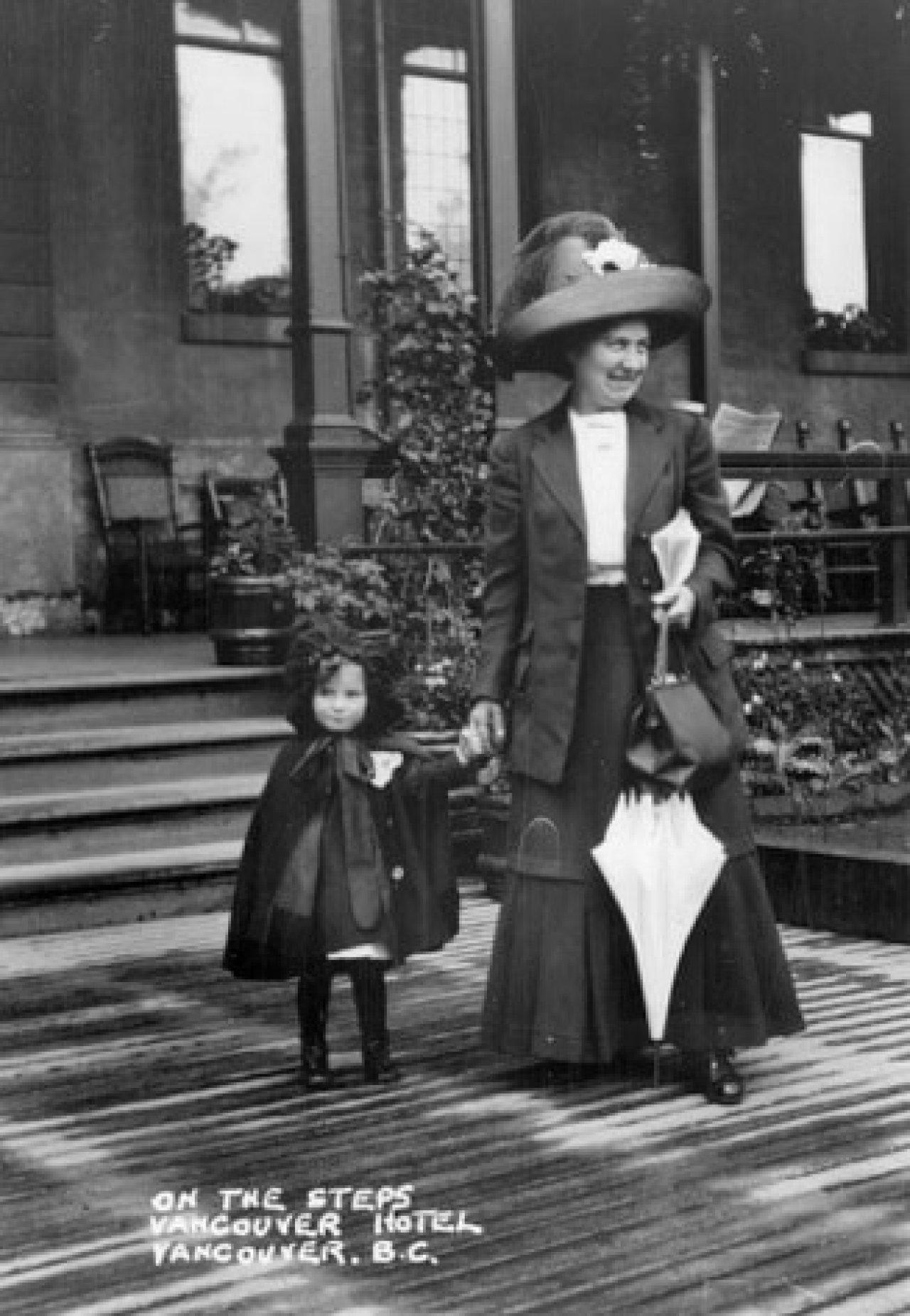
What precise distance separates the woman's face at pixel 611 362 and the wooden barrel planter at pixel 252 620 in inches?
147

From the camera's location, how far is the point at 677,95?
36.0 ft

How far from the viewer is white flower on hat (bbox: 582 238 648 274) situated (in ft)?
12.8

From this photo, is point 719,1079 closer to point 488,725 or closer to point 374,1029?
point 374,1029

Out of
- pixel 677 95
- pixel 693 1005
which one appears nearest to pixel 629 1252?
pixel 693 1005

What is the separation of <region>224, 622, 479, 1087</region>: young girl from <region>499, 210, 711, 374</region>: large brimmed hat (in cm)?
76

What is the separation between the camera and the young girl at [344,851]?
3777 mm

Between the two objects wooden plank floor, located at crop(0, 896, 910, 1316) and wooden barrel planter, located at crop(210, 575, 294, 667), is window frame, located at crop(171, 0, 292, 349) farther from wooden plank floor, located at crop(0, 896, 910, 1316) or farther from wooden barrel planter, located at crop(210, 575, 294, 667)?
wooden plank floor, located at crop(0, 896, 910, 1316)

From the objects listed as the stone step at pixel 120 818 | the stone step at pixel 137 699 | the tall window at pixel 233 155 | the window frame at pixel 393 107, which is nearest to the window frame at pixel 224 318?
the tall window at pixel 233 155

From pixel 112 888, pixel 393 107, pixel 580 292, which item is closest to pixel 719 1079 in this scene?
pixel 580 292

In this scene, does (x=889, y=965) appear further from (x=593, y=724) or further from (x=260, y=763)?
(x=260, y=763)

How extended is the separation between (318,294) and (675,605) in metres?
4.42

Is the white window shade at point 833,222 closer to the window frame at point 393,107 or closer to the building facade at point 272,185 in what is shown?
the building facade at point 272,185

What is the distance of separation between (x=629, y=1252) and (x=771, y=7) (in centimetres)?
1104

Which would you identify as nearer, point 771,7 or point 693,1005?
point 693,1005
